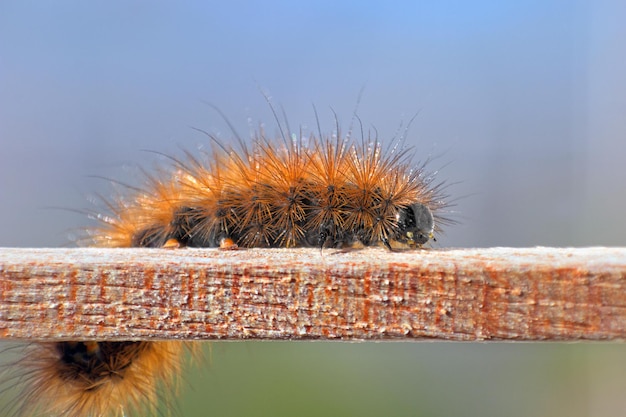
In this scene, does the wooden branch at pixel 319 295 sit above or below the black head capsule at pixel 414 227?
below

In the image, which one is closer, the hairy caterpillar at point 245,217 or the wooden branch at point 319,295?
the wooden branch at point 319,295

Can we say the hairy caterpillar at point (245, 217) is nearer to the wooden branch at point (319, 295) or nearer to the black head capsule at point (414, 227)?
the black head capsule at point (414, 227)

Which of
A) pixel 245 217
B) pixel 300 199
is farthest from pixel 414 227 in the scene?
pixel 245 217

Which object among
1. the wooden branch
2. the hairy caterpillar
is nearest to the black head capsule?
the hairy caterpillar

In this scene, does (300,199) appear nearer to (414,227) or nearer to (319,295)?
(414,227)

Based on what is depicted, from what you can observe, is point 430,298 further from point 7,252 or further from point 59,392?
point 59,392

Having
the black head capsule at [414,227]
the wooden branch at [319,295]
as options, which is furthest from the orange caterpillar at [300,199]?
the wooden branch at [319,295]
